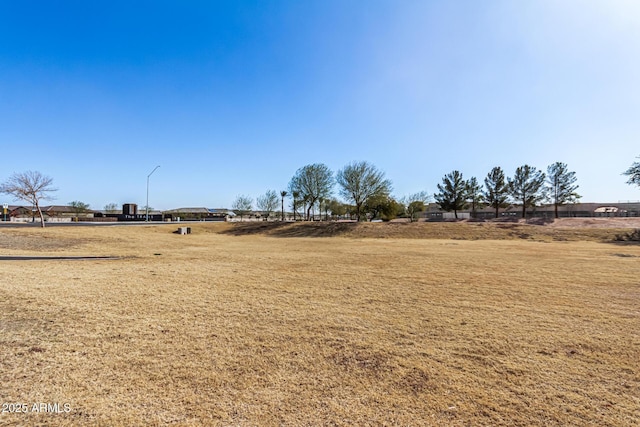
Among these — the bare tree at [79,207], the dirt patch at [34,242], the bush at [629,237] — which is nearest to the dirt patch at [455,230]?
the bush at [629,237]

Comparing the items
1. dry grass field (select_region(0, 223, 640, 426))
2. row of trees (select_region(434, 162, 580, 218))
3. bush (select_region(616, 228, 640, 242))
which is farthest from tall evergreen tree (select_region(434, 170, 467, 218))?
dry grass field (select_region(0, 223, 640, 426))

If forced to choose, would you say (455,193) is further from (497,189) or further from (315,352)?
(315,352)

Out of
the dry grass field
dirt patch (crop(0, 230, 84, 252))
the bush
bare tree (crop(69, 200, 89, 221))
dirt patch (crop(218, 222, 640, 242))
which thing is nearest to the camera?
the dry grass field

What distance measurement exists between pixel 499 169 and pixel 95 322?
74.3 meters

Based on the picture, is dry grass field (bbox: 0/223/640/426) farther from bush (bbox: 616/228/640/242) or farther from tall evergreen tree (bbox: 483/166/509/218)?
tall evergreen tree (bbox: 483/166/509/218)

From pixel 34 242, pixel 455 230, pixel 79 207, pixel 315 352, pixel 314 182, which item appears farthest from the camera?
pixel 79 207

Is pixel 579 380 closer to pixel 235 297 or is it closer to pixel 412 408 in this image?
pixel 412 408

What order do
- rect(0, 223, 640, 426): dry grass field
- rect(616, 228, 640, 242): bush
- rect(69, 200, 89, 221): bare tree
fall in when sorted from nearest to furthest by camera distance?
1. rect(0, 223, 640, 426): dry grass field
2. rect(616, 228, 640, 242): bush
3. rect(69, 200, 89, 221): bare tree

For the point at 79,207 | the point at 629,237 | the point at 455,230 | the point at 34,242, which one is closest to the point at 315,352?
the point at 34,242

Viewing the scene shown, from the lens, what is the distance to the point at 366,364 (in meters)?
4.09

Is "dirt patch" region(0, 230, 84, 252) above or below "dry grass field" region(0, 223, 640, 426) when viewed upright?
above

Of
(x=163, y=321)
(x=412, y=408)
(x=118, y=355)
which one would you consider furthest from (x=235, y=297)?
(x=412, y=408)

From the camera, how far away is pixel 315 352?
4.42 metres

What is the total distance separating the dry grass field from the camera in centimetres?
306
